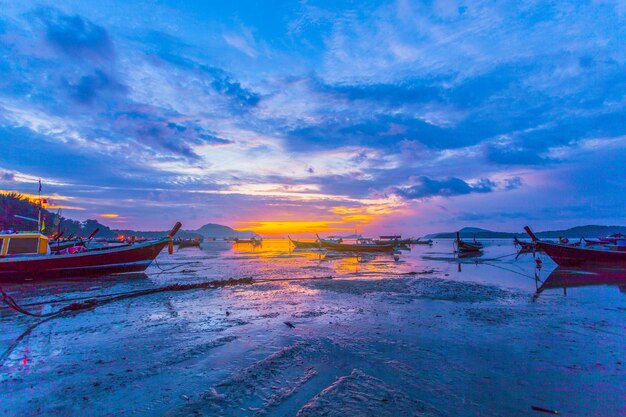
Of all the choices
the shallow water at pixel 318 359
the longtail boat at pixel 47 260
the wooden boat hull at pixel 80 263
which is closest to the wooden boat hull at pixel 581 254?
the shallow water at pixel 318 359

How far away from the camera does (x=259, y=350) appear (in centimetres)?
756

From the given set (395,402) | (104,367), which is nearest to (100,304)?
(104,367)

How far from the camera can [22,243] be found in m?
20.6

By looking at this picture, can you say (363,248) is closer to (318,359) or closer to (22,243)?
(22,243)

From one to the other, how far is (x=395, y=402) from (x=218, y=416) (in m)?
2.79

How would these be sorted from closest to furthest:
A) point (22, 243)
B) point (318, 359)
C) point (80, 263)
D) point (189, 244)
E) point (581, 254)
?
point (318, 359) < point (22, 243) < point (80, 263) < point (581, 254) < point (189, 244)

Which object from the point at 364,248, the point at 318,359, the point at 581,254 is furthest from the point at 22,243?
the point at 364,248

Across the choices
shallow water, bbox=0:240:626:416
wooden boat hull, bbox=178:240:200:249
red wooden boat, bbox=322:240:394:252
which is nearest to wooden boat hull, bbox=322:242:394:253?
red wooden boat, bbox=322:240:394:252

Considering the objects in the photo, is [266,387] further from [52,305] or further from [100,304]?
[52,305]

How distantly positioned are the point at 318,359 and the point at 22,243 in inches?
927

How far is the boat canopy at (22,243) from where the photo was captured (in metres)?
20.2

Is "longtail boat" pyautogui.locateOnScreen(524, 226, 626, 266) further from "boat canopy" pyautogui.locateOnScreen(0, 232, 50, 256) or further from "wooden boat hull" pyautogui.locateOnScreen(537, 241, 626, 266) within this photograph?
"boat canopy" pyautogui.locateOnScreen(0, 232, 50, 256)

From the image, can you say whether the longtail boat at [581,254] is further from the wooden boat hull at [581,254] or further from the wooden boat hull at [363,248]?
the wooden boat hull at [363,248]

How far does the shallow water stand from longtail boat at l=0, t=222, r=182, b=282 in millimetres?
10731
